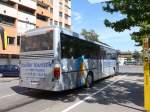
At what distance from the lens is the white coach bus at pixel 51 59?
45.2 ft

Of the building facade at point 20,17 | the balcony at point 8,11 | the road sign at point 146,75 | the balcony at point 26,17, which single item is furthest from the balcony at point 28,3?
the road sign at point 146,75

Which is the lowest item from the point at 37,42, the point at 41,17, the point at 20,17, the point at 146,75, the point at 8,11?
the point at 146,75

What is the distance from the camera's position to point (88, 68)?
718 inches

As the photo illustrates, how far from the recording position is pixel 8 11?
5044cm

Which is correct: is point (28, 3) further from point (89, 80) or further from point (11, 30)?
point (89, 80)

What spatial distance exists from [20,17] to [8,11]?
444 cm

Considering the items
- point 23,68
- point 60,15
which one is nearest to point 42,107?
point 23,68

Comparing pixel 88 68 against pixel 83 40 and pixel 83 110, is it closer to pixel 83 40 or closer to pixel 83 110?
pixel 83 40

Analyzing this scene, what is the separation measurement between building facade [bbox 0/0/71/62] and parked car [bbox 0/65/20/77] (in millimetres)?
16752

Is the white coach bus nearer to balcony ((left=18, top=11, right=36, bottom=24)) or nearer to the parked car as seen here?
the parked car

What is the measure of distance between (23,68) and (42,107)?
365 cm

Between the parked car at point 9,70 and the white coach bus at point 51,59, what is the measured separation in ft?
49.2

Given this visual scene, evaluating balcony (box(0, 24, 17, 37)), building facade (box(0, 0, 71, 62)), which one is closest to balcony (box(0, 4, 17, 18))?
building facade (box(0, 0, 71, 62))

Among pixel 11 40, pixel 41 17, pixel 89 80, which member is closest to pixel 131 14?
pixel 89 80
